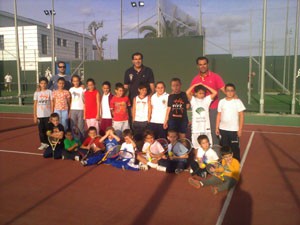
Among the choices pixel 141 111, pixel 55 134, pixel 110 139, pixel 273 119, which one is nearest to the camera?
pixel 141 111

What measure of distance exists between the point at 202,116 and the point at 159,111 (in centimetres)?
91

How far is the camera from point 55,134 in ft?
21.5

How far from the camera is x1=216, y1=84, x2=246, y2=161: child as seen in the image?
210 inches

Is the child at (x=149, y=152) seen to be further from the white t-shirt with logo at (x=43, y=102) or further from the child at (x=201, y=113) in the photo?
the white t-shirt with logo at (x=43, y=102)

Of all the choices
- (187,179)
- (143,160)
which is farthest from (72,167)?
(187,179)

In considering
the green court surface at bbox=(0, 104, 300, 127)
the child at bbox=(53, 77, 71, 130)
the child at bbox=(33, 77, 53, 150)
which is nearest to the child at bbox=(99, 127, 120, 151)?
the child at bbox=(53, 77, 71, 130)

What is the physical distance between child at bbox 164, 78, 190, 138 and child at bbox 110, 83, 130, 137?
1026 mm

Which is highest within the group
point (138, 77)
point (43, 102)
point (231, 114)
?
point (138, 77)

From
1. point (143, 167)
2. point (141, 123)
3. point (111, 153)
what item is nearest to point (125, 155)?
point (111, 153)

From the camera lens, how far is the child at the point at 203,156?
5293 mm

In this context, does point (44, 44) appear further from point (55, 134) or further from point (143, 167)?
point (143, 167)

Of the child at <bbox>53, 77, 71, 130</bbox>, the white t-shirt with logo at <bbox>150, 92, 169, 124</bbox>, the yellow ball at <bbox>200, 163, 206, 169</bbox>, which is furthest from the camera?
the child at <bbox>53, 77, 71, 130</bbox>

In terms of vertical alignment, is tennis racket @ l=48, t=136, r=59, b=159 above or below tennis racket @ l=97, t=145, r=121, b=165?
above

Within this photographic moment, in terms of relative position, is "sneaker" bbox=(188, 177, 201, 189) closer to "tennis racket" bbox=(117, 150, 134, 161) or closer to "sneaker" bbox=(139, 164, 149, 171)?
"sneaker" bbox=(139, 164, 149, 171)
